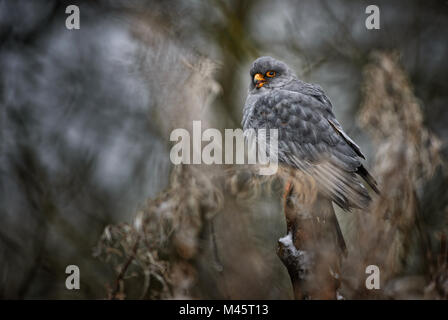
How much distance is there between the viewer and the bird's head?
242 cm

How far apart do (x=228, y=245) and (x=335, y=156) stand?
0.80 metres

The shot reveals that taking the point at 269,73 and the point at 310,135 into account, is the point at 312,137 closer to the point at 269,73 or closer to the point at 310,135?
the point at 310,135

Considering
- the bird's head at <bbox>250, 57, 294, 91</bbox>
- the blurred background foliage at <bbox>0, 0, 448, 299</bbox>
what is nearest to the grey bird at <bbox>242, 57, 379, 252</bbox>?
the bird's head at <bbox>250, 57, 294, 91</bbox>

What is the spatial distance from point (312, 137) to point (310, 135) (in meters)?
0.02

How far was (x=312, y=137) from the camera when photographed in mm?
2133

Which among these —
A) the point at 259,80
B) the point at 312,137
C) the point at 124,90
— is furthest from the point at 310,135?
the point at 124,90

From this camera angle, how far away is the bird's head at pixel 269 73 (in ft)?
7.93

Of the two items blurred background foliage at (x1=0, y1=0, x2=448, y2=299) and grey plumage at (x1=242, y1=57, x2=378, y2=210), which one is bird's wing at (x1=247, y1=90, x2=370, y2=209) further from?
blurred background foliage at (x1=0, y1=0, x2=448, y2=299)

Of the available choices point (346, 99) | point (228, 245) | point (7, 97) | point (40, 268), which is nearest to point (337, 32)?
point (346, 99)

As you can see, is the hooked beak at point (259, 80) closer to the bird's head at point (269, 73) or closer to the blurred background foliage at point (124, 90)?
the bird's head at point (269, 73)

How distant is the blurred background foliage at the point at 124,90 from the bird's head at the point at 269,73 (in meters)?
0.33

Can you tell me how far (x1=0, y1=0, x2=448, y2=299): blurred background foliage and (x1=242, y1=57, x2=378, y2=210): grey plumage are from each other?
1.38 feet
